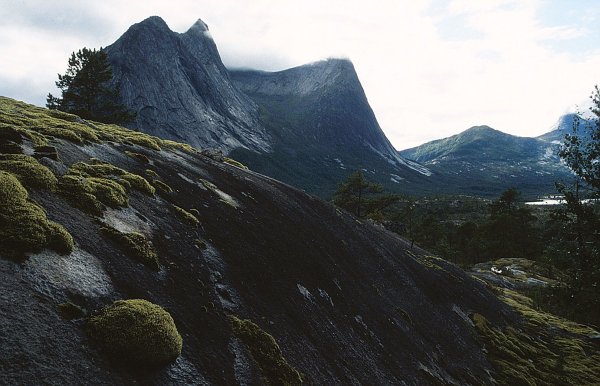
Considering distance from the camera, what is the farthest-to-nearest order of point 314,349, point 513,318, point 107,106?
point 107,106 < point 513,318 < point 314,349

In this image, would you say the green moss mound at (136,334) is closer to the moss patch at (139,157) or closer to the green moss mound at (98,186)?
the green moss mound at (98,186)

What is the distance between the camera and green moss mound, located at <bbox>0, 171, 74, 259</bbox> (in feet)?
33.2

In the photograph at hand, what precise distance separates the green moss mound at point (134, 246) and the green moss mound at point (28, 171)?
111 inches

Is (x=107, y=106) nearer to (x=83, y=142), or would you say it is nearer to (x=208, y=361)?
(x=83, y=142)

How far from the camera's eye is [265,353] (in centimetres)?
1426

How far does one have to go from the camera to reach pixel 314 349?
17406 millimetres

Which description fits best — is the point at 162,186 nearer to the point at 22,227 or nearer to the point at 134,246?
the point at 134,246

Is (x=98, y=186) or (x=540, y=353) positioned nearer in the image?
(x=98, y=186)

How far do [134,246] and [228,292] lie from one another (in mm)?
4594

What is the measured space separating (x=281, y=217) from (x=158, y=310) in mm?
18998

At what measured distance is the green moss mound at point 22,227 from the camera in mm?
10109

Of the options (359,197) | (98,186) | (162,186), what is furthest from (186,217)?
(359,197)

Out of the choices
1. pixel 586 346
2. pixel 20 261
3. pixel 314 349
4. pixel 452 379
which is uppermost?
pixel 20 261

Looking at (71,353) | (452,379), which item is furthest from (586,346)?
(71,353)
